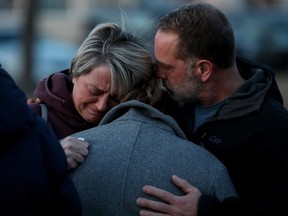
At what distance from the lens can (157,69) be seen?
3.47m

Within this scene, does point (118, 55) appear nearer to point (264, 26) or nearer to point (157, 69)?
point (157, 69)

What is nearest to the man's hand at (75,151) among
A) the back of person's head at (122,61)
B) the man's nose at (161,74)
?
the back of person's head at (122,61)

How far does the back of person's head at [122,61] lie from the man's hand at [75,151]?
489 mm

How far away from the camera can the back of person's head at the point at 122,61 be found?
337cm

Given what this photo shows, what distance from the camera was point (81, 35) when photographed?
2061 centimetres

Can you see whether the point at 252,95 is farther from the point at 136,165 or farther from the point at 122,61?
the point at 136,165

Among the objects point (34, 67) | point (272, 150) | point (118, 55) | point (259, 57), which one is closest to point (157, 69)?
point (118, 55)

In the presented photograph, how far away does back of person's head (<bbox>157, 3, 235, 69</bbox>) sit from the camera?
3449mm

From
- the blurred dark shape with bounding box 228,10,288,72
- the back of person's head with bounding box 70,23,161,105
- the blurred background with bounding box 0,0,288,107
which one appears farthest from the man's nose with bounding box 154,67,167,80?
the blurred dark shape with bounding box 228,10,288,72

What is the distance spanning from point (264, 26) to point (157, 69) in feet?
52.8

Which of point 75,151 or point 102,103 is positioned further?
point 102,103

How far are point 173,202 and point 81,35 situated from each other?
17.9 meters

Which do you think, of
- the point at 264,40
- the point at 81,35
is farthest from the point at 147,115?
the point at 81,35

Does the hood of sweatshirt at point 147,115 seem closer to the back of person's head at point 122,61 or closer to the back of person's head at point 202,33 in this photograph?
the back of person's head at point 122,61
